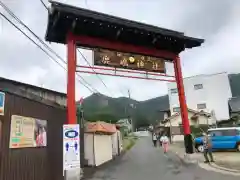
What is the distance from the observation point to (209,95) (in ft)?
169

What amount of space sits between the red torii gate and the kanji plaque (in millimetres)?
268

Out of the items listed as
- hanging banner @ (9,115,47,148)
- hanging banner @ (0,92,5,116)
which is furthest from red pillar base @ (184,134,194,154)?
hanging banner @ (0,92,5,116)

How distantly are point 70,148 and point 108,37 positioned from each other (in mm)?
6850

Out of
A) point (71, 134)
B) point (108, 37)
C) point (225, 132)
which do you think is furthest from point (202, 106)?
point (71, 134)

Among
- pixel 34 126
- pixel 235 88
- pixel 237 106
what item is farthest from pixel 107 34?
pixel 235 88

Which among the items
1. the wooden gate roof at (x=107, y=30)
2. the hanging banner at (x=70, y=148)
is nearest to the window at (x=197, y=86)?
the wooden gate roof at (x=107, y=30)

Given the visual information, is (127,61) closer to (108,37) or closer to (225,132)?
(108,37)

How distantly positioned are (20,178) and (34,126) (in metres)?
1.80

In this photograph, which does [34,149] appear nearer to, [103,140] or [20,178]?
[20,178]

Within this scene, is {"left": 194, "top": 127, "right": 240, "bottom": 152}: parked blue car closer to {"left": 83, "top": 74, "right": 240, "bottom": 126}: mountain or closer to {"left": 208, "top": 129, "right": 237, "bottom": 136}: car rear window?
{"left": 208, "top": 129, "right": 237, "bottom": 136}: car rear window

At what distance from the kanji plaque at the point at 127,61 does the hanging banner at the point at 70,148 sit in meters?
4.66

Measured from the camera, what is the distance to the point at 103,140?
2059 cm

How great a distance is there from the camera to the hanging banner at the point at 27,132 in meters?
8.25

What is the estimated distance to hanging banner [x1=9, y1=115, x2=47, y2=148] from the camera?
8.25 metres
